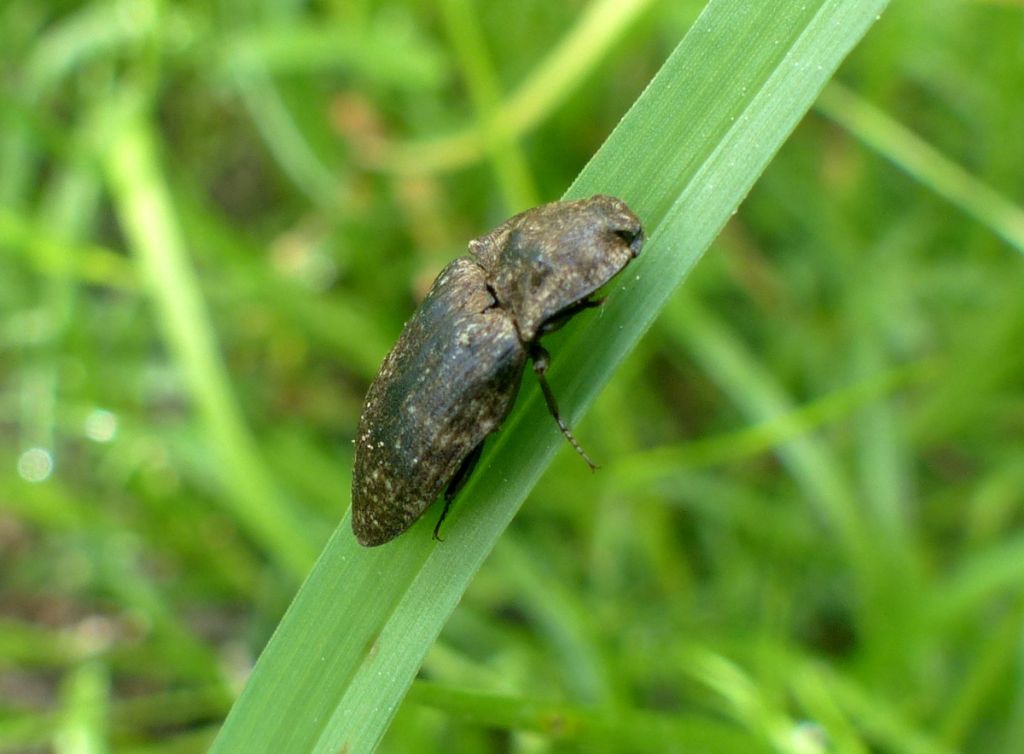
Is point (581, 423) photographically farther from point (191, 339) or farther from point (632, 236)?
point (632, 236)

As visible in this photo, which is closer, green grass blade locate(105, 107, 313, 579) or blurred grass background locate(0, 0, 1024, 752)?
green grass blade locate(105, 107, 313, 579)

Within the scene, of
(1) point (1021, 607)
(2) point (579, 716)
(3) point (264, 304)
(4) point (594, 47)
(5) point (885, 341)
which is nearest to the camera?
(2) point (579, 716)

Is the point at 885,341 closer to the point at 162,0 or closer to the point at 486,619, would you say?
the point at 486,619

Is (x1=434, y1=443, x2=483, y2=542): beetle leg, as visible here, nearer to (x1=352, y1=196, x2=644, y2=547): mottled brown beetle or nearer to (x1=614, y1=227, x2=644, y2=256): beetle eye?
(x1=352, y1=196, x2=644, y2=547): mottled brown beetle

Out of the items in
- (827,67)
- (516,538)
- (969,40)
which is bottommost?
(516,538)

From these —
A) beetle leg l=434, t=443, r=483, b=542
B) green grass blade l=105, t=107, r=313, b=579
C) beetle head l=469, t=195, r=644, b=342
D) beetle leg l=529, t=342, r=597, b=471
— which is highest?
beetle head l=469, t=195, r=644, b=342

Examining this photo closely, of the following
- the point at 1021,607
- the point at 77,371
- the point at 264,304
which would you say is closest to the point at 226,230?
the point at 264,304

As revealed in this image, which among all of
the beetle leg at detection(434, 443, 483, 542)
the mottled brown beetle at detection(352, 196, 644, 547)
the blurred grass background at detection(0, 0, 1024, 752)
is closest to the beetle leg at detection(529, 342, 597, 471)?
the mottled brown beetle at detection(352, 196, 644, 547)

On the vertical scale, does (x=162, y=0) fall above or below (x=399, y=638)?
above

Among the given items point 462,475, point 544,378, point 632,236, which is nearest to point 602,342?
point 544,378
